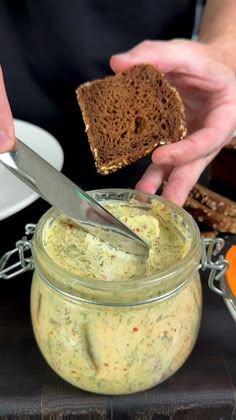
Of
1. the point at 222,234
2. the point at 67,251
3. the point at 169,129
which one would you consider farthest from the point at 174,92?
the point at 67,251

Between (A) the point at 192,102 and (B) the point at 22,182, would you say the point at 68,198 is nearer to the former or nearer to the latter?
(B) the point at 22,182

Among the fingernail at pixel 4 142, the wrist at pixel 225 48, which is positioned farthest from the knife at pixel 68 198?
the wrist at pixel 225 48

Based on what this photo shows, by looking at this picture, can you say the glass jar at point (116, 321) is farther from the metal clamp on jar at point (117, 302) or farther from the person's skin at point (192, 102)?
the person's skin at point (192, 102)

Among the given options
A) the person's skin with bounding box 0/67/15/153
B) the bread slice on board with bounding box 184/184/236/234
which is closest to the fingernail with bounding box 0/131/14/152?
the person's skin with bounding box 0/67/15/153

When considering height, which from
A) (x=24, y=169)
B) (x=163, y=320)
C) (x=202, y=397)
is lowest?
(x=202, y=397)

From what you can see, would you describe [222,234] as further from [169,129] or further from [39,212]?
[39,212]

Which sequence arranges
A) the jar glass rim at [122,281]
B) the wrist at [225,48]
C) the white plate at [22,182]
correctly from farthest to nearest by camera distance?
the wrist at [225,48]
the white plate at [22,182]
the jar glass rim at [122,281]

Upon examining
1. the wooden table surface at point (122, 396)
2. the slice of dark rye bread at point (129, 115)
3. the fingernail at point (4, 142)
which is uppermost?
the fingernail at point (4, 142)
